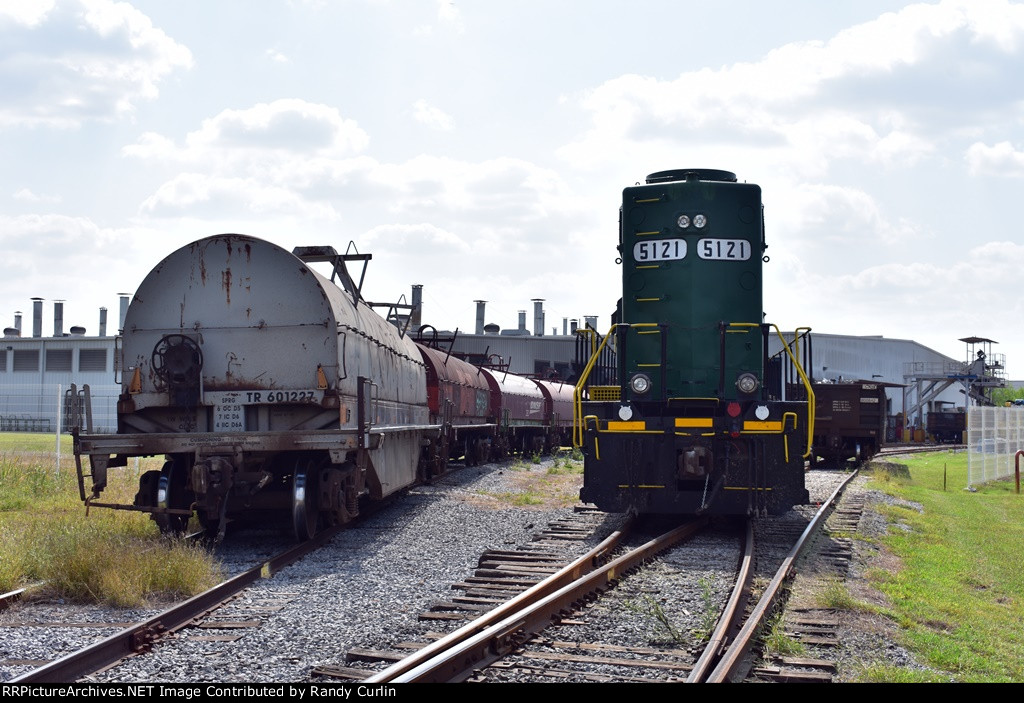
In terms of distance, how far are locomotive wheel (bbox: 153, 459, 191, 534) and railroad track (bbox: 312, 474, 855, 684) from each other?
4110mm

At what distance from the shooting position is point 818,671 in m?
6.04

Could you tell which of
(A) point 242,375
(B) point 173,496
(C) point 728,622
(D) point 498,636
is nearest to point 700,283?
(A) point 242,375

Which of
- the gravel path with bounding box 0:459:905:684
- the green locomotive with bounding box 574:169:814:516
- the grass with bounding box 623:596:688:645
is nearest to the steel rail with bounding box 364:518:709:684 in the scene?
the gravel path with bounding box 0:459:905:684

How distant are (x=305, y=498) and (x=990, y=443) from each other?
742 inches

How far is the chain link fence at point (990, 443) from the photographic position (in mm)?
23047

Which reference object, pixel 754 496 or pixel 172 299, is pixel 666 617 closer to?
pixel 754 496

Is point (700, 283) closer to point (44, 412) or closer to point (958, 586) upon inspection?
point (958, 586)

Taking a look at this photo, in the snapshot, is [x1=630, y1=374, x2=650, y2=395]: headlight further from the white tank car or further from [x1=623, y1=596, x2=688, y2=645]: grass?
[x1=623, y1=596, x2=688, y2=645]: grass

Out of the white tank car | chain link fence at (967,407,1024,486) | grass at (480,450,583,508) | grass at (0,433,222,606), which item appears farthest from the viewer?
chain link fence at (967,407,1024,486)

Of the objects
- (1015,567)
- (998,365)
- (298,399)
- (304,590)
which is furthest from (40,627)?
(998,365)

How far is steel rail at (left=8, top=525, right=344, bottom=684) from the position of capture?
5.72 meters

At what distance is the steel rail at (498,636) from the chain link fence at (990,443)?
16566 millimetres

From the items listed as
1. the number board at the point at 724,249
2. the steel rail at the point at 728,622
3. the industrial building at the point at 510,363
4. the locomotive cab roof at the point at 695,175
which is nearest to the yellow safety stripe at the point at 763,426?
the steel rail at the point at 728,622

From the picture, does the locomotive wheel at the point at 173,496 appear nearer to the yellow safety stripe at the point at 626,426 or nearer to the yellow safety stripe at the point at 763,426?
the yellow safety stripe at the point at 626,426
